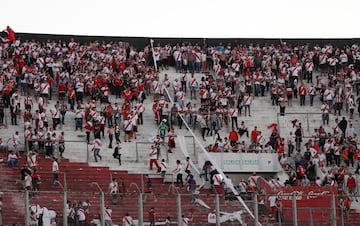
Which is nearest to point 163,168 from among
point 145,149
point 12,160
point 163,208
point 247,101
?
point 145,149

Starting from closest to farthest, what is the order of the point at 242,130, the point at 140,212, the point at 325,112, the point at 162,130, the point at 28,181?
the point at 140,212 → the point at 28,181 → the point at 162,130 → the point at 242,130 → the point at 325,112

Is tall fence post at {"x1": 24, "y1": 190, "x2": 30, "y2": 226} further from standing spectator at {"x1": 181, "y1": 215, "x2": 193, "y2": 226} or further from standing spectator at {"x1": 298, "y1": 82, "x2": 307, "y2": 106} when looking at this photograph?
standing spectator at {"x1": 298, "y1": 82, "x2": 307, "y2": 106}

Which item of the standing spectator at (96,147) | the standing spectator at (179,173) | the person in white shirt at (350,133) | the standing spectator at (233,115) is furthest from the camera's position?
the standing spectator at (233,115)

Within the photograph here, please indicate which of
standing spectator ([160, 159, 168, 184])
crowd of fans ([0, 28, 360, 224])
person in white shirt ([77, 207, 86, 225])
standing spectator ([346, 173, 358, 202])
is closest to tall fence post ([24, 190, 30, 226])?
person in white shirt ([77, 207, 86, 225])

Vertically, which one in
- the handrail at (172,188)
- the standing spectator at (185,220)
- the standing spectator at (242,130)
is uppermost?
the standing spectator at (242,130)

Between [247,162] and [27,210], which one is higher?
[27,210]

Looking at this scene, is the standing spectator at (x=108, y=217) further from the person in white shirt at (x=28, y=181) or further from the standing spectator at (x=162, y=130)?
the standing spectator at (x=162, y=130)

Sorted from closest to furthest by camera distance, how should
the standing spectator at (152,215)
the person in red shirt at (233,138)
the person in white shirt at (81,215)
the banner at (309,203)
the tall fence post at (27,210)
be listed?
the tall fence post at (27,210), the person in white shirt at (81,215), the standing spectator at (152,215), the banner at (309,203), the person in red shirt at (233,138)

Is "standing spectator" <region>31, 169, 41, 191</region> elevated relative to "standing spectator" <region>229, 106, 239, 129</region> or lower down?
lower down

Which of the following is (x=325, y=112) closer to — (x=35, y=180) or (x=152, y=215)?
(x=35, y=180)

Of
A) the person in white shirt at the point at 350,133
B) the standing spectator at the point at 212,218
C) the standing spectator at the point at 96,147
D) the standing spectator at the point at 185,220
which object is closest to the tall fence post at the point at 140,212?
the standing spectator at the point at 185,220

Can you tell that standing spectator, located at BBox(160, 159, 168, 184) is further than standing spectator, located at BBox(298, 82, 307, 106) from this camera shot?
No

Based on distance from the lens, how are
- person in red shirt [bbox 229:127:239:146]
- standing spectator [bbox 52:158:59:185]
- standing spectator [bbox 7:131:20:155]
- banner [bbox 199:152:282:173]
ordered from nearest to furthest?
1. standing spectator [bbox 52:158:59:185]
2. standing spectator [bbox 7:131:20:155]
3. banner [bbox 199:152:282:173]
4. person in red shirt [bbox 229:127:239:146]

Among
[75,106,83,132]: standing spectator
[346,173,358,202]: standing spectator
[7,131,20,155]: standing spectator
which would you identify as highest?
[75,106,83,132]: standing spectator
